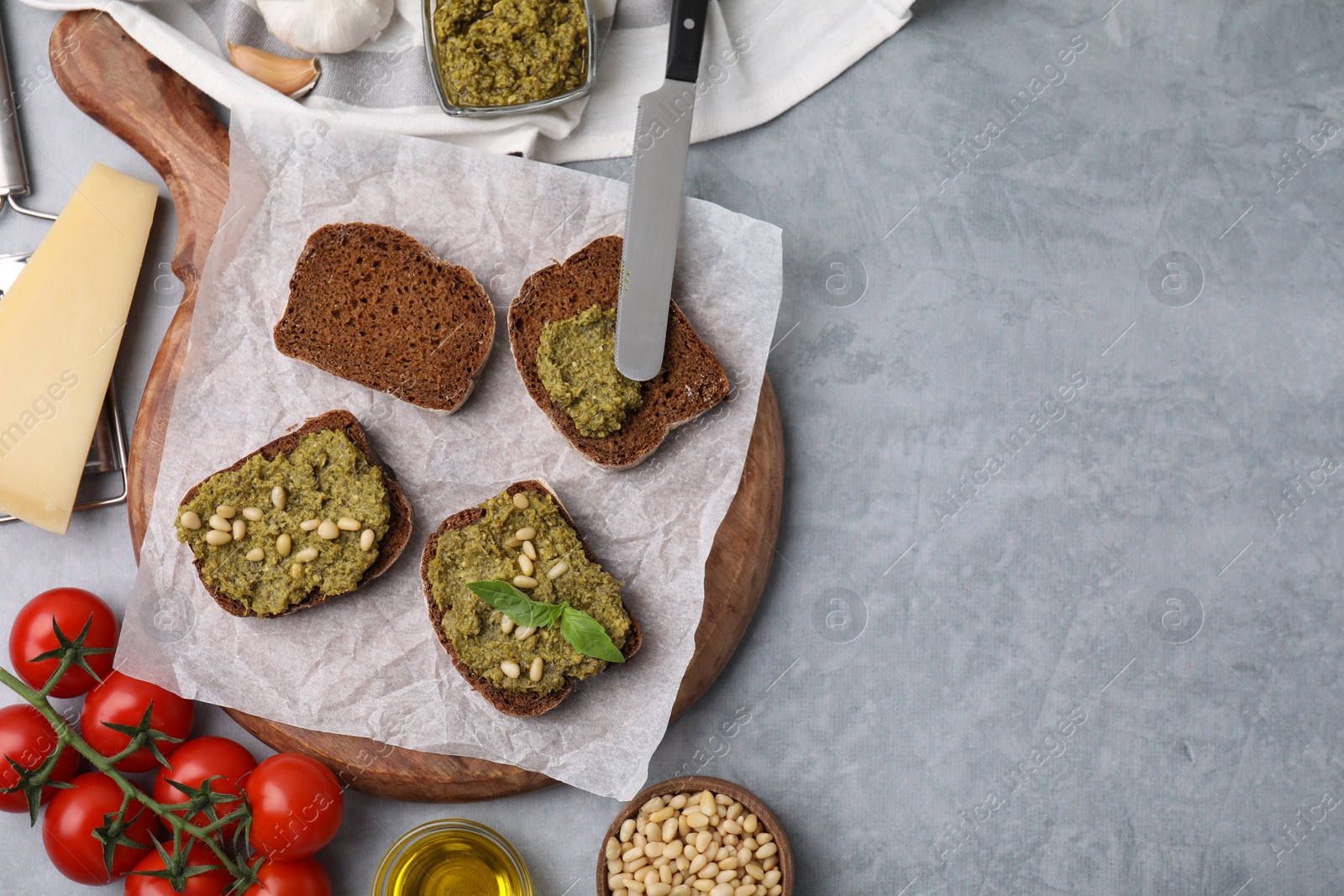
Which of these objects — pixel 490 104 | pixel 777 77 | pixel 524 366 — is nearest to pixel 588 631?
pixel 524 366

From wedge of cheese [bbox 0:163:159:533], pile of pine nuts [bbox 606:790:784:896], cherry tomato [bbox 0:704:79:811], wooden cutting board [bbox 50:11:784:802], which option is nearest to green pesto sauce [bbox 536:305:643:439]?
wooden cutting board [bbox 50:11:784:802]

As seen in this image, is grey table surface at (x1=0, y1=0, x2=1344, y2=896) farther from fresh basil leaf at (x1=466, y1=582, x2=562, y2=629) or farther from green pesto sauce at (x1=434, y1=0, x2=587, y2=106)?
fresh basil leaf at (x1=466, y1=582, x2=562, y2=629)

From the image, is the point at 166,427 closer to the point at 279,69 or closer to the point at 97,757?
the point at 97,757

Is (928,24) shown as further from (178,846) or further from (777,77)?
(178,846)

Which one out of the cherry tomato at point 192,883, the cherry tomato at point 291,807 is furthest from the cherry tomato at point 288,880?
the cherry tomato at point 192,883

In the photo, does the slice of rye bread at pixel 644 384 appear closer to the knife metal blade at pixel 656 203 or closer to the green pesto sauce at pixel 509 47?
the knife metal blade at pixel 656 203
